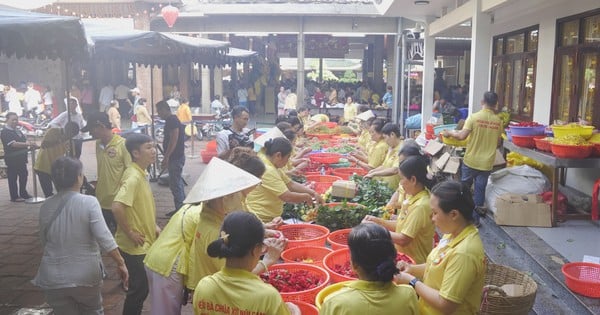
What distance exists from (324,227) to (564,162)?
3208mm

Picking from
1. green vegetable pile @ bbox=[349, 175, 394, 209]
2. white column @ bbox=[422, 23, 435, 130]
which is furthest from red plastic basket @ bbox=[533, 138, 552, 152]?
white column @ bbox=[422, 23, 435, 130]

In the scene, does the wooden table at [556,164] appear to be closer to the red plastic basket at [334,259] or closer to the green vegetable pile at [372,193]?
the green vegetable pile at [372,193]

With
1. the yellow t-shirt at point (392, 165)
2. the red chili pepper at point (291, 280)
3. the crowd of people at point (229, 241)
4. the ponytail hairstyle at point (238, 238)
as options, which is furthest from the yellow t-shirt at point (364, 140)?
the ponytail hairstyle at point (238, 238)

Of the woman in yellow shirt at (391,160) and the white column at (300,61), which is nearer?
the woman in yellow shirt at (391,160)

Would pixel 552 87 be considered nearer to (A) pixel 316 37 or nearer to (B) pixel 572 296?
(B) pixel 572 296

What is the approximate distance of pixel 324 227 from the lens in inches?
186

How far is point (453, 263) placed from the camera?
2674mm

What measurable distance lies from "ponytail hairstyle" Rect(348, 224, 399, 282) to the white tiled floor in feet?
13.2

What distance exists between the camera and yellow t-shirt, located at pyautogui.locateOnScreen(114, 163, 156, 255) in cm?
401

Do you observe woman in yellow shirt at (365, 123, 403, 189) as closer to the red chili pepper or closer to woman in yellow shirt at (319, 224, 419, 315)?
the red chili pepper

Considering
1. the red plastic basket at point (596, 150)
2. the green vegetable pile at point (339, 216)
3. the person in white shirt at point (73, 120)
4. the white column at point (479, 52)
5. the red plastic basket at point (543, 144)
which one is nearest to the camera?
the green vegetable pile at point (339, 216)

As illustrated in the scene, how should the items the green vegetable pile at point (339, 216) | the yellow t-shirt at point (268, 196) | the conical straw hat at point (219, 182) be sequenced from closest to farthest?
1. the conical straw hat at point (219, 182)
2. the yellow t-shirt at point (268, 196)
3. the green vegetable pile at point (339, 216)

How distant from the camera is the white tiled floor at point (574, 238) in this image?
5641mm

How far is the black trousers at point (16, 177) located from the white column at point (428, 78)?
9.02 metres
